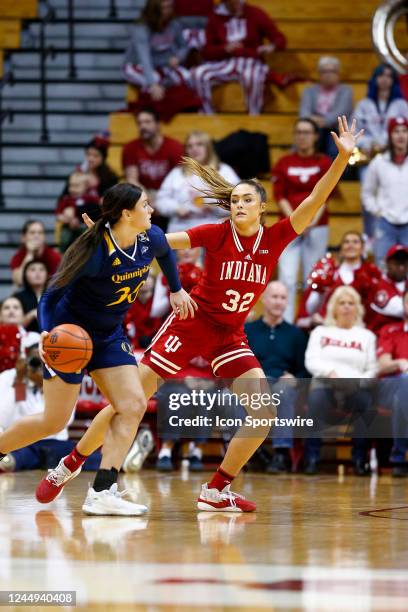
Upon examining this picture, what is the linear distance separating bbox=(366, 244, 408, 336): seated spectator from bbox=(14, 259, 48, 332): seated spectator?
Result: 291 cm

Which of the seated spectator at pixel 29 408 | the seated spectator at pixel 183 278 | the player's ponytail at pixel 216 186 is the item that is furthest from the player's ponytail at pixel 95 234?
the seated spectator at pixel 183 278

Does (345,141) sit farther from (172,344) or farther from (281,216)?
(281,216)

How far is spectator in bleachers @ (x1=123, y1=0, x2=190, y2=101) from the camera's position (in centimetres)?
1319

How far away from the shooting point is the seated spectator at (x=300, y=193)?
1113 cm

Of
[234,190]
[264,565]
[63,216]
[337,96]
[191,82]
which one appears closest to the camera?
[264,565]

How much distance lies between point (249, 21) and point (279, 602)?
10256 millimetres

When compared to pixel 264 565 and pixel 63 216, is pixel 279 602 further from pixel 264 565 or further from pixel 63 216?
pixel 63 216

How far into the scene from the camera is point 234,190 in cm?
666

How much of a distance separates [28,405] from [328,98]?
16.8ft

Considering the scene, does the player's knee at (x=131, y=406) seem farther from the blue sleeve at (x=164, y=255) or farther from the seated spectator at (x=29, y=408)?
the seated spectator at (x=29, y=408)

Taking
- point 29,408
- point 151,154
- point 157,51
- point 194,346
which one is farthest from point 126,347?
point 157,51

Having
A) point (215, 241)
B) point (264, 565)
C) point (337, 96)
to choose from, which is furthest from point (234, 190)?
point (337, 96)

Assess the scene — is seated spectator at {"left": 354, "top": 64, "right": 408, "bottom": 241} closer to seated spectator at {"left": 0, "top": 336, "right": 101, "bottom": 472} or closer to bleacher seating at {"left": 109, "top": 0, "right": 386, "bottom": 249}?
bleacher seating at {"left": 109, "top": 0, "right": 386, "bottom": 249}

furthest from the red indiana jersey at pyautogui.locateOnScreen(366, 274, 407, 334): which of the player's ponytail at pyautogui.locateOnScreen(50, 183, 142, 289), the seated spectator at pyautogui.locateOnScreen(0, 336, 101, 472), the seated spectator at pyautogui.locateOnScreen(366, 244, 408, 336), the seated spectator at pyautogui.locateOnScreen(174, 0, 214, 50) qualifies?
the seated spectator at pyautogui.locateOnScreen(174, 0, 214, 50)
